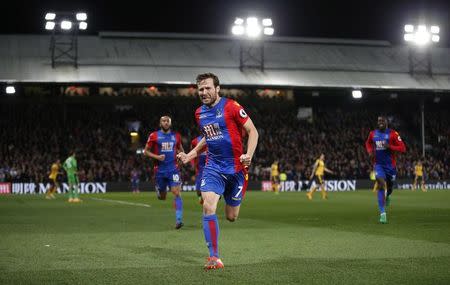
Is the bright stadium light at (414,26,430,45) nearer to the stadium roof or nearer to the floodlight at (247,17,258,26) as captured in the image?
the stadium roof

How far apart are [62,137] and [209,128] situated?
4006 cm

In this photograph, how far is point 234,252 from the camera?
11.0 meters

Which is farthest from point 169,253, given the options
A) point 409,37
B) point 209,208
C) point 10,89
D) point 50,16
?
point 409,37

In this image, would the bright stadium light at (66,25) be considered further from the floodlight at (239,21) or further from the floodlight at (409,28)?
the floodlight at (409,28)

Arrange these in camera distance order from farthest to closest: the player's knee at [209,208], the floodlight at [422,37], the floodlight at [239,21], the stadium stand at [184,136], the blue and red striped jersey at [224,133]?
the floodlight at [422,37] < the stadium stand at [184,136] < the floodlight at [239,21] < the blue and red striped jersey at [224,133] < the player's knee at [209,208]

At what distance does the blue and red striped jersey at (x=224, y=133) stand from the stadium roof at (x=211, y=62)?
36.1 meters

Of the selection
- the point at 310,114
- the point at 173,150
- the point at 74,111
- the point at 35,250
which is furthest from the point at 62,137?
the point at 35,250

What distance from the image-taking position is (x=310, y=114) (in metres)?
59.1

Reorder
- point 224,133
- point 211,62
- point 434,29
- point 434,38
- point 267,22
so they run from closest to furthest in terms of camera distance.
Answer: point 224,133
point 267,22
point 211,62
point 434,29
point 434,38

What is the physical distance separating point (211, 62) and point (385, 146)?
33.7 meters

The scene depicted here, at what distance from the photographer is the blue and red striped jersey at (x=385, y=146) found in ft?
57.6

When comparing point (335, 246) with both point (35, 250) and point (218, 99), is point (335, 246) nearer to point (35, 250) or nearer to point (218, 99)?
point (218, 99)

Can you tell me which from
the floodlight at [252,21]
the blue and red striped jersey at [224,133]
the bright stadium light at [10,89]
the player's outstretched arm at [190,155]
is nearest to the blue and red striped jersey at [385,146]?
the player's outstretched arm at [190,155]

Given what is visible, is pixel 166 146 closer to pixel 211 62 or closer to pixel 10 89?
pixel 10 89
